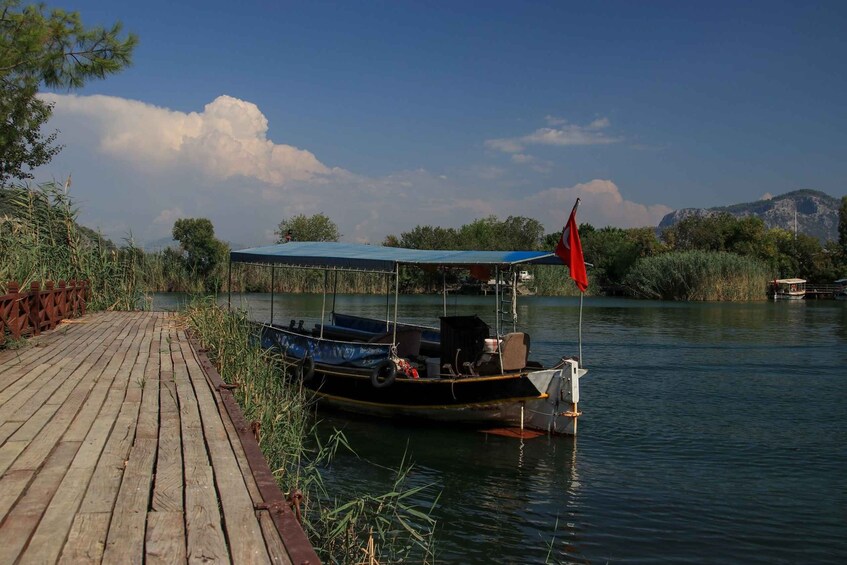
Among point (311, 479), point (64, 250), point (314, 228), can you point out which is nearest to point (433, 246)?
point (314, 228)

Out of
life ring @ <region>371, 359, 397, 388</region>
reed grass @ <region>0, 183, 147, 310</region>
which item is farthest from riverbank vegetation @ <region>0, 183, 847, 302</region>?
life ring @ <region>371, 359, 397, 388</region>

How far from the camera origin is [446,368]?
11.3 meters

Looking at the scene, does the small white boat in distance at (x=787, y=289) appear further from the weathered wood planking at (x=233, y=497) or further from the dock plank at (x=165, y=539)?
the dock plank at (x=165, y=539)

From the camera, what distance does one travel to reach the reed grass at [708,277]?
49.0 m

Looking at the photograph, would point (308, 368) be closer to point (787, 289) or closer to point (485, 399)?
point (485, 399)

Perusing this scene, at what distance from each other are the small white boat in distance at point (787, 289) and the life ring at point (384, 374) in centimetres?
4989

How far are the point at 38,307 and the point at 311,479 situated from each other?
779 cm

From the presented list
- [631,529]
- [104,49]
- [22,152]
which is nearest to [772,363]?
[631,529]

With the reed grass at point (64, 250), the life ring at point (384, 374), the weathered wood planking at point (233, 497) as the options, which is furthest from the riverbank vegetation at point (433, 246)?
the weathered wood planking at point (233, 497)

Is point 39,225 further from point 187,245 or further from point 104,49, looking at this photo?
point 187,245

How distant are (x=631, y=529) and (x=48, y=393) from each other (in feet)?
19.5

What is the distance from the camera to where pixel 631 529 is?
23.5 feet

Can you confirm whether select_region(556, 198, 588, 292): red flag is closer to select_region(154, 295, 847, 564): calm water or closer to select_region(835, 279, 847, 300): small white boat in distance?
select_region(154, 295, 847, 564): calm water

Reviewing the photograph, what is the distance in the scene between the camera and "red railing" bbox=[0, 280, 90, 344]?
9594mm
